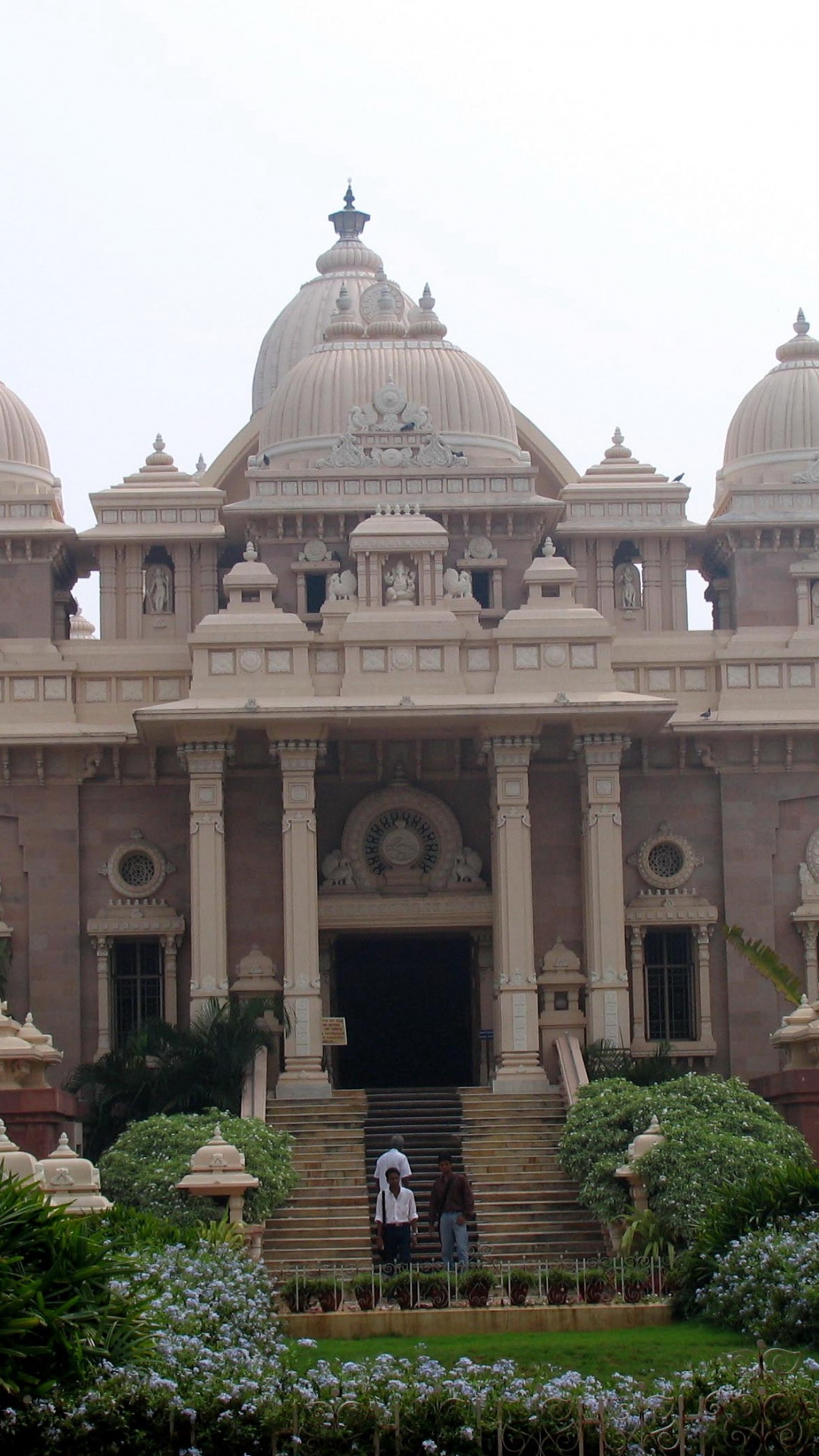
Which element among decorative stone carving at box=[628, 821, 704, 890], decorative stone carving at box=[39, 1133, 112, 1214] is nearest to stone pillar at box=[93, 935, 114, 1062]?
decorative stone carving at box=[628, 821, 704, 890]

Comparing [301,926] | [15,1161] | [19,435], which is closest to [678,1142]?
[301,926]

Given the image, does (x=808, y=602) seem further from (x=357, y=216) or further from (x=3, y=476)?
(x=357, y=216)

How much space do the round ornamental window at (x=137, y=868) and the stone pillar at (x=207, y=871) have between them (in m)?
2.02

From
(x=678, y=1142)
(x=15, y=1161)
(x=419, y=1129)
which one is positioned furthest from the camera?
(x=419, y=1129)

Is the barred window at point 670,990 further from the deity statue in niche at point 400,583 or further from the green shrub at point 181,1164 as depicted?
the green shrub at point 181,1164

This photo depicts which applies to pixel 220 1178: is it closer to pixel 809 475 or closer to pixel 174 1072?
pixel 174 1072

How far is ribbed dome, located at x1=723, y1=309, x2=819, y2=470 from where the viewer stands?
144ft

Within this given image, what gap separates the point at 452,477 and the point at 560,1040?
413 inches

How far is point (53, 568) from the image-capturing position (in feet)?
140

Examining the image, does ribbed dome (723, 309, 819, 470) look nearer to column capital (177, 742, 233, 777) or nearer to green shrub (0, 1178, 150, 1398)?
column capital (177, 742, 233, 777)

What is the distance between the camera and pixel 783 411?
4406 cm

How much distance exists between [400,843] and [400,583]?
367cm

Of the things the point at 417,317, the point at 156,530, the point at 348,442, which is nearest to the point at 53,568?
the point at 156,530

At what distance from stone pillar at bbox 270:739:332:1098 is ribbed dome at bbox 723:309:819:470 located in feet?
39.5
